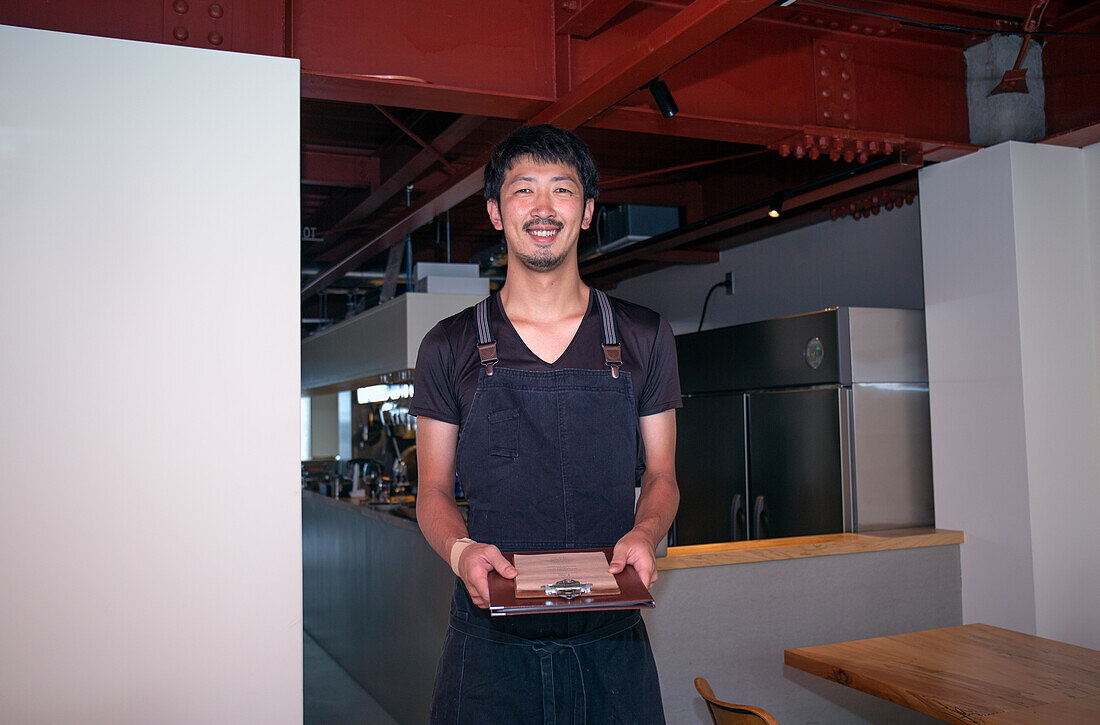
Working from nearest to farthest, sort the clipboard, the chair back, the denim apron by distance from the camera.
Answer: the clipboard → the denim apron → the chair back

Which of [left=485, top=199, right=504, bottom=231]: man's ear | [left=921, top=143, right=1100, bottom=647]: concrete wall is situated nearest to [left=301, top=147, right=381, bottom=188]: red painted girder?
[left=921, top=143, right=1100, bottom=647]: concrete wall

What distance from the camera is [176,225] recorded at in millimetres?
2613

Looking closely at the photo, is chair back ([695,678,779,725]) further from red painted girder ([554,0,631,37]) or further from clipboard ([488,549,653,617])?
red painted girder ([554,0,631,37])

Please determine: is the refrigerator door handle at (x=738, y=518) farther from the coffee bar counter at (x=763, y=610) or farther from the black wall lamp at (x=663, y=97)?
the black wall lamp at (x=663, y=97)

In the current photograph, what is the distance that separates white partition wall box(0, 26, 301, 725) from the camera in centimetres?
247

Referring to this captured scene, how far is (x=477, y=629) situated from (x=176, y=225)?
59.5 inches

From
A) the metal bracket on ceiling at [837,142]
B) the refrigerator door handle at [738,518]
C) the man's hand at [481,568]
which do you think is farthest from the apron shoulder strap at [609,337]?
the refrigerator door handle at [738,518]

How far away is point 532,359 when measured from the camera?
1.93 m

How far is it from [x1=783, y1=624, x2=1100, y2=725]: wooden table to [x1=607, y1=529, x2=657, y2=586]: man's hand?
1181mm

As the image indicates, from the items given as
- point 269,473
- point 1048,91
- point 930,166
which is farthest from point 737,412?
point 269,473

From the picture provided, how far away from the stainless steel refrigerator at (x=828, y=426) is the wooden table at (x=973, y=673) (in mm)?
1269

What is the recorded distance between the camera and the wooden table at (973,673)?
230cm

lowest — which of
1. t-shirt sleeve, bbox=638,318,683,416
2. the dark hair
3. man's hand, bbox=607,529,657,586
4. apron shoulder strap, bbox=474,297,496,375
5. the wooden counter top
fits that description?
the wooden counter top

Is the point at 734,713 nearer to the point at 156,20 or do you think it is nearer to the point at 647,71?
the point at 647,71
